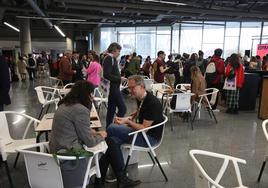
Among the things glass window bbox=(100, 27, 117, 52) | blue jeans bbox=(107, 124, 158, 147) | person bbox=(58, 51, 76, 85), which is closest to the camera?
blue jeans bbox=(107, 124, 158, 147)

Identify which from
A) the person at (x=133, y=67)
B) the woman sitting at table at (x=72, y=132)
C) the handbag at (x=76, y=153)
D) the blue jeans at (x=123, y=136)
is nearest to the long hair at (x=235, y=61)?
the person at (x=133, y=67)

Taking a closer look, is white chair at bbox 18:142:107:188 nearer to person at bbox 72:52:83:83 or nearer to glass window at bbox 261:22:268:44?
person at bbox 72:52:83:83

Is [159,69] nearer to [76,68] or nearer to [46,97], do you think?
[76,68]

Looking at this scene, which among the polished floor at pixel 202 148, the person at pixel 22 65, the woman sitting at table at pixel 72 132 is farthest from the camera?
the person at pixel 22 65

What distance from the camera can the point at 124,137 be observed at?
295 centimetres

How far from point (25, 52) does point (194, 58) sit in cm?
1173

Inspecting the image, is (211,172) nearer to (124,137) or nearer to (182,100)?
(124,137)

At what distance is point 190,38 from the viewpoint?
692 inches

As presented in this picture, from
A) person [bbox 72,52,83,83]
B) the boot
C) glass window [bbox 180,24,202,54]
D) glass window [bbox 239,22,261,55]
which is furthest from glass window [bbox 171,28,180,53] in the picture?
the boot

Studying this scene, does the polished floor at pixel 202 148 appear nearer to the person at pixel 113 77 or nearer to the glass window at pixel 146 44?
the person at pixel 113 77

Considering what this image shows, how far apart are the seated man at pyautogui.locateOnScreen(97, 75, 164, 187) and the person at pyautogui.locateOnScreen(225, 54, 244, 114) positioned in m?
3.90

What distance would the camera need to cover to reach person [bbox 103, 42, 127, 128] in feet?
13.9

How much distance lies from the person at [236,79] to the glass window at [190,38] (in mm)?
11165

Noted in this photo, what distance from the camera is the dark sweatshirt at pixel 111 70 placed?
4.25 metres
